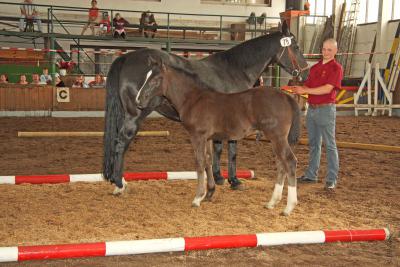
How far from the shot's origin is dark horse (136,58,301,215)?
215 inches

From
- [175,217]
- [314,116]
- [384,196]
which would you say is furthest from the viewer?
[314,116]

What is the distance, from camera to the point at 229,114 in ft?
18.2

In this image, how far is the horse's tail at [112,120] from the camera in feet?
20.9

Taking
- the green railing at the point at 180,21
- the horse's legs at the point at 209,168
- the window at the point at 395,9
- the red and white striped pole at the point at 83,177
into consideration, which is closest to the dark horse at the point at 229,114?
the horse's legs at the point at 209,168

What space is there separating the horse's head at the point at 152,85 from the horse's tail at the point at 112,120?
919 millimetres

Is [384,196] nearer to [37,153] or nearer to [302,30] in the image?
[37,153]

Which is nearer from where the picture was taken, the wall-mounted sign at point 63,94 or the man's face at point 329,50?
the man's face at point 329,50

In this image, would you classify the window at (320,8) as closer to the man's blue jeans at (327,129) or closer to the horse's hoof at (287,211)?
the man's blue jeans at (327,129)

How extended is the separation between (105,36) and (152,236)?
18154 millimetres

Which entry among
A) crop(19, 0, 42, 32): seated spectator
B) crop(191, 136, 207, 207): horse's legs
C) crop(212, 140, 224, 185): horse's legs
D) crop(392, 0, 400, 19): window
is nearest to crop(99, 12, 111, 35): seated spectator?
crop(19, 0, 42, 32): seated spectator

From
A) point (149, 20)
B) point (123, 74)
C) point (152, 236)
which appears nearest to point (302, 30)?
point (149, 20)

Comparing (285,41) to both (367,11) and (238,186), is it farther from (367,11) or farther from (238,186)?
(367,11)

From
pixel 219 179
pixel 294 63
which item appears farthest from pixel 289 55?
pixel 219 179

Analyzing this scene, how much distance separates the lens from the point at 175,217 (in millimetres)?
5281
